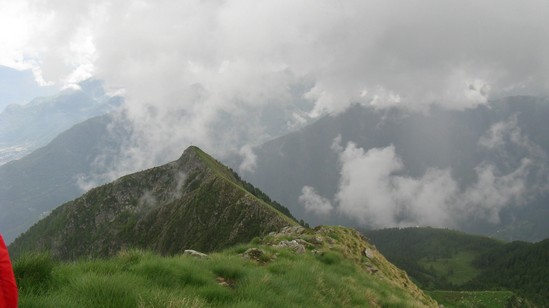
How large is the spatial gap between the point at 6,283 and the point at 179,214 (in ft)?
451

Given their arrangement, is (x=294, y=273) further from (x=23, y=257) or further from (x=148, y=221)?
(x=148, y=221)

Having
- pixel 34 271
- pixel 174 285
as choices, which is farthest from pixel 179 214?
pixel 34 271

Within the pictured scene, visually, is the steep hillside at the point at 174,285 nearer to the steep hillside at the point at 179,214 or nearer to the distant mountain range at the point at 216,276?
the distant mountain range at the point at 216,276

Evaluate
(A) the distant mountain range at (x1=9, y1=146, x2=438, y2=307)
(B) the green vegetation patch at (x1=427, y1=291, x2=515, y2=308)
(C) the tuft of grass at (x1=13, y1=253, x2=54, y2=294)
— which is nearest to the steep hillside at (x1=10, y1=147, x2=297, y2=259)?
(A) the distant mountain range at (x1=9, y1=146, x2=438, y2=307)

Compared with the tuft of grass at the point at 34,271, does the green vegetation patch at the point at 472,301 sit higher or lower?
lower

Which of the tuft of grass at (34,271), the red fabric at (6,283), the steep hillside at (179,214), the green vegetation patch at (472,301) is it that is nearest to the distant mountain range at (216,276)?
the tuft of grass at (34,271)

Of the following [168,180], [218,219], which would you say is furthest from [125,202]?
[218,219]

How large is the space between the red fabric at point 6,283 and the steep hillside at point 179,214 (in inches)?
→ 2654

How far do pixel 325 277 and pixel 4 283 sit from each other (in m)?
9.66

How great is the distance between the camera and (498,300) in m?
196

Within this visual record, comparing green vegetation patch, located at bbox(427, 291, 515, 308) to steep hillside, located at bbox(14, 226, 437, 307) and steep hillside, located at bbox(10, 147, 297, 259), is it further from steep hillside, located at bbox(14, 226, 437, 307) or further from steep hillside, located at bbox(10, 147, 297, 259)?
steep hillside, located at bbox(14, 226, 437, 307)

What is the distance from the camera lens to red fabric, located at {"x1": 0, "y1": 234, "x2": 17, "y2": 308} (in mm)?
3977

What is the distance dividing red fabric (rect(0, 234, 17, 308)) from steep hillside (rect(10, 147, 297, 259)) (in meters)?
67.4

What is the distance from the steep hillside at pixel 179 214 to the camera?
10706 cm
